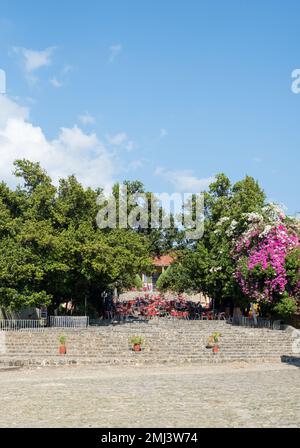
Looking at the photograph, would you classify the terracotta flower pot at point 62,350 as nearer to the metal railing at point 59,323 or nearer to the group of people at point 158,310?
the metal railing at point 59,323

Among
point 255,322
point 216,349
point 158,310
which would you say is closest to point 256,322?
point 255,322

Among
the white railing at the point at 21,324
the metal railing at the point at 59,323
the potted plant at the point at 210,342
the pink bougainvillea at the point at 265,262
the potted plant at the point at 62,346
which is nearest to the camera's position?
the potted plant at the point at 62,346

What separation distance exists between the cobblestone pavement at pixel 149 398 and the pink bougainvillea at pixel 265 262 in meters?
11.1

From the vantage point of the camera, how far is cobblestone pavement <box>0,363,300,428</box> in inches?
441

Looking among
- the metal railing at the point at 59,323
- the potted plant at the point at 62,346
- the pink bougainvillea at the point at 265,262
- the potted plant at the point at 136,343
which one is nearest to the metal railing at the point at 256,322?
the pink bougainvillea at the point at 265,262

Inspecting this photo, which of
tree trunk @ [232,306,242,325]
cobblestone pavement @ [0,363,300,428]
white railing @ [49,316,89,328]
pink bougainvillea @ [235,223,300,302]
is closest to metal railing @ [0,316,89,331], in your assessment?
white railing @ [49,316,89,328]

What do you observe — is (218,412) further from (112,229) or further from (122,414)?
(112,229)

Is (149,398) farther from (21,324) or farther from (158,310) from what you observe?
(158,310)

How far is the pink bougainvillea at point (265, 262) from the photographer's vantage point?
33219 millimetres

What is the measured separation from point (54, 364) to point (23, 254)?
9.96 metres

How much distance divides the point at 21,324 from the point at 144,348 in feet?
31.0

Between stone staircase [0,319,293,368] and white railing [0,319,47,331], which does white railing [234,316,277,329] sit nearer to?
stone staircase [0,319,293,368]

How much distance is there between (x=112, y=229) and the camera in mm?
37375

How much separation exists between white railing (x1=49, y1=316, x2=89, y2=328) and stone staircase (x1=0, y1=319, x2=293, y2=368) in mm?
1952
